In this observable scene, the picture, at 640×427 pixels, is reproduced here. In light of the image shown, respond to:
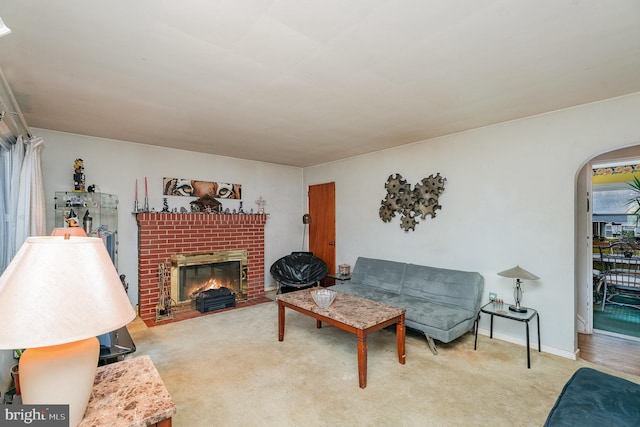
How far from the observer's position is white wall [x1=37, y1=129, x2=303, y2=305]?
3.64 metres

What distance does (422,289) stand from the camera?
11.9 feet

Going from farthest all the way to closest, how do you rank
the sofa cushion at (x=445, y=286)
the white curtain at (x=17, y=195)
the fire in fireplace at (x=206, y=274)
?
the fire in fireplace at (x=206, y=274), the sofa cushion at (x=445, y=286), the white curtain at (x=17, y=195)

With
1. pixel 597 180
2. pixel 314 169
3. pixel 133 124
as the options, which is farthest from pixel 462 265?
pixel 597 180

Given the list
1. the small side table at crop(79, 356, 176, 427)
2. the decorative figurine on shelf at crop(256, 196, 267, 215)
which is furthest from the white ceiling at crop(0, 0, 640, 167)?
the decorative figurine on shelf at crop(256, 196, 267, 215)

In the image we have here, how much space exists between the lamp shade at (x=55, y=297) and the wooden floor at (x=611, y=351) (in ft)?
12.9

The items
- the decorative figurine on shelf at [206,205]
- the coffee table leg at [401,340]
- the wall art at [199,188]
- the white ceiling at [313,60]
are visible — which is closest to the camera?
the white ceiling at [313,60]

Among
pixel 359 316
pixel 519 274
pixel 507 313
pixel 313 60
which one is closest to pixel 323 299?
pixel 359 316

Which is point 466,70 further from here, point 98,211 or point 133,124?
point 98,211

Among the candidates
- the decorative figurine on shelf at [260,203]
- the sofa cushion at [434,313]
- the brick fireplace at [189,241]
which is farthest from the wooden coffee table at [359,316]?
the decorative figurine on shelf at [260,203]

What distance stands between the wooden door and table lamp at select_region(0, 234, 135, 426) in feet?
14.6

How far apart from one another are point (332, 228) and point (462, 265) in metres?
2.36

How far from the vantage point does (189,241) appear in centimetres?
446

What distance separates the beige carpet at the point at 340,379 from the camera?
2.00 metres

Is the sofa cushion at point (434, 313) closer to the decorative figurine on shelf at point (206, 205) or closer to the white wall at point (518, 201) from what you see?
the white wall at point (518, 201)
